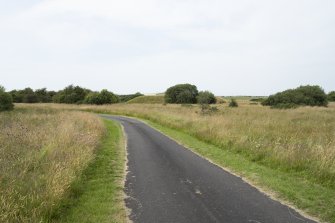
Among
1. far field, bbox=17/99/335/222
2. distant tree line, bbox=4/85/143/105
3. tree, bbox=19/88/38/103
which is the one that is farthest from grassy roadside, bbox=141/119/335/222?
tree, bbox=19/88/38/103

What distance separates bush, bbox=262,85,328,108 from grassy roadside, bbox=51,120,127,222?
57.1 m

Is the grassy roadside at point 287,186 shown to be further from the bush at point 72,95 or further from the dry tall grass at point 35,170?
the bush at point 72,95

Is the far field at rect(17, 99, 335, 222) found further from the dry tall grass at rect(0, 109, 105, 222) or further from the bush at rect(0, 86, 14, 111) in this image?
the bush at rect(0, 86, 14, 111)

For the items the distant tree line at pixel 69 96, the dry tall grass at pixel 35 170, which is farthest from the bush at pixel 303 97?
the dry tall grass at pixel 35 170

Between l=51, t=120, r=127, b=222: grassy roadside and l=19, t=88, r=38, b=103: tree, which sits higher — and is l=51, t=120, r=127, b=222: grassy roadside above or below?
below

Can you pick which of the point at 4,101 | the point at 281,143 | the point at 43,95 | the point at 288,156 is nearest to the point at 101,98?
the point at 4,101

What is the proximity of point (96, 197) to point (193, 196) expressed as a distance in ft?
7.63

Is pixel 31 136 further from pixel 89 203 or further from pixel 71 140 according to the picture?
pixel 89 203

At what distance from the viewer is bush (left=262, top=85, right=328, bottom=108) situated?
218 feet

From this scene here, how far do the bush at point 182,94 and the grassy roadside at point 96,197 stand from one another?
82544 millimetres

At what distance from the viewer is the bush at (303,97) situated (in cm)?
6631

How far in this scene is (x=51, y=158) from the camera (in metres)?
10.9

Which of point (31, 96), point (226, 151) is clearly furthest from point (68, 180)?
point (31, 96)

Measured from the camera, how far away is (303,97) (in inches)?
2665
